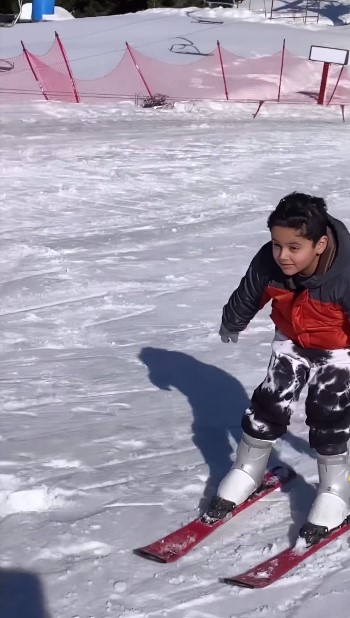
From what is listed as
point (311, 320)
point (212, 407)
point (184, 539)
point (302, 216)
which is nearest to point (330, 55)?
point (212, 407)

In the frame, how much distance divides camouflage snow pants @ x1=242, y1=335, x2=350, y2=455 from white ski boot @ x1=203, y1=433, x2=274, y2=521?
9 cm

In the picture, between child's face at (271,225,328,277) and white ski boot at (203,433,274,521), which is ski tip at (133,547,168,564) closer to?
white ski boot at (203,433,274,521)

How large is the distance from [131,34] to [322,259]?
23303mm

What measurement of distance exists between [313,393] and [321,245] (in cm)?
60

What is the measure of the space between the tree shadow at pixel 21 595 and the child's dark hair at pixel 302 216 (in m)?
1.48

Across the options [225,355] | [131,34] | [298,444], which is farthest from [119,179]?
[131,34]

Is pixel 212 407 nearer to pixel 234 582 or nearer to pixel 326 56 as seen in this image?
pixel 234 582

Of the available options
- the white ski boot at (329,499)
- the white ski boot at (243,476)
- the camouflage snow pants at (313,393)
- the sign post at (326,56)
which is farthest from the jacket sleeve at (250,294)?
the sign post at (326,56)

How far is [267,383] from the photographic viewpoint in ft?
12.5

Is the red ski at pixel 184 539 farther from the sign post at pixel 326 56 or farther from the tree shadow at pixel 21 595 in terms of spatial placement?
the sign post at pixel 326 56

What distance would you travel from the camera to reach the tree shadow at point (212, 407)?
13.8 feet

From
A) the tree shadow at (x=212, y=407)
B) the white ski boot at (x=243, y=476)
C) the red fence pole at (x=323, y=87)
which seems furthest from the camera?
the red fence pole at (x=323, y=87)

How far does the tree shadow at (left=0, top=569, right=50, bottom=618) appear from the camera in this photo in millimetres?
3268

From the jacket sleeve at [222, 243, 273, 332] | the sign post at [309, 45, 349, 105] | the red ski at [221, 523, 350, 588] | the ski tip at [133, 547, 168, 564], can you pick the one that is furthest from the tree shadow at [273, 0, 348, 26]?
the ski tip at [133, 547, 168, 564]
